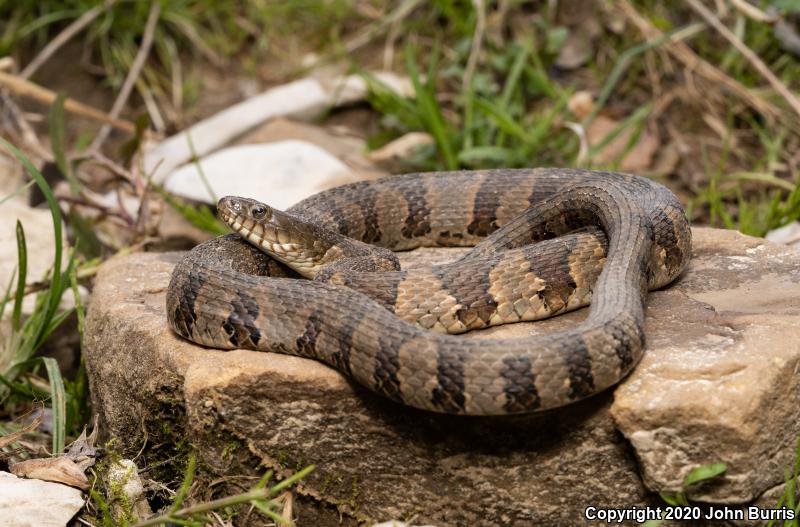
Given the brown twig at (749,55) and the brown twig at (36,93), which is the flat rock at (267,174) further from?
the brown twig at (749,55)

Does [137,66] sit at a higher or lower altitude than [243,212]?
lower

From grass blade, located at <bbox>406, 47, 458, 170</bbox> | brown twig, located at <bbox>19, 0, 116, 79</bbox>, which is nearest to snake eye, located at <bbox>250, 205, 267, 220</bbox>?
grass blade, located at <bbox>406, 47, 458, 170</bbox>

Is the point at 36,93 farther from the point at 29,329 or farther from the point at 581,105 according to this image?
the point at 581,105

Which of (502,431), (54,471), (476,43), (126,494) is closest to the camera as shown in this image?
(502,431)

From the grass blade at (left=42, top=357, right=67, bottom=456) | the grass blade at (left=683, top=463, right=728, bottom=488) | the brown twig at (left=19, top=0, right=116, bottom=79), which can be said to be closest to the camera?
the grass blade at (left=683, top=463, right=728, bottom=488)

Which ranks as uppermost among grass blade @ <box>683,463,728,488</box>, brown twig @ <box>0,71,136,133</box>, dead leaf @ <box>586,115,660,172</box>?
brown twig @ <box>0,71,136,133</box>

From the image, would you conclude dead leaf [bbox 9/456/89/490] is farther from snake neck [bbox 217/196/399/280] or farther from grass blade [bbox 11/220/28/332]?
snake neck [bbox 217/196/399/280]

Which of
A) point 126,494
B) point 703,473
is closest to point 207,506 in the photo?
point 126,494
